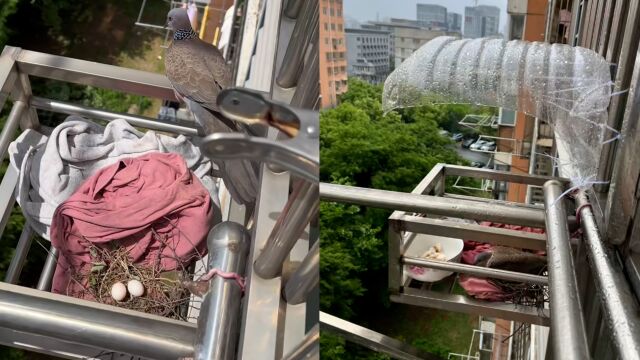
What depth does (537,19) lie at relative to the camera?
175 centimetres

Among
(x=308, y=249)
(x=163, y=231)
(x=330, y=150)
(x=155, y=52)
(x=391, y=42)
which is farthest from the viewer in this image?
(x=155, y=52)

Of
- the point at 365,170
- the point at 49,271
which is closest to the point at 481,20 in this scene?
the point at 365,170

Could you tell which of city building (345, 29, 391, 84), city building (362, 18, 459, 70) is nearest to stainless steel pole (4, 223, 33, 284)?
city building (345, 29, 391, 84)

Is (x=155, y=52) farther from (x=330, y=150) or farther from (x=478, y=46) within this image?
(x=478, y=46)

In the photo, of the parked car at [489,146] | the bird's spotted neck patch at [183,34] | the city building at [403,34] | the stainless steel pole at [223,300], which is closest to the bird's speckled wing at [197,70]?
the bird's spotted neck patch at [183,34]

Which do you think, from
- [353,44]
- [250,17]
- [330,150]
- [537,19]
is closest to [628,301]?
[250,17]

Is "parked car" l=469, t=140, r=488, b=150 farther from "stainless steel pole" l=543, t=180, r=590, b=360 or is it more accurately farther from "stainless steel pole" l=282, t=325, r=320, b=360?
"stainless steel pole" l=282, t=325, r=320, b=360

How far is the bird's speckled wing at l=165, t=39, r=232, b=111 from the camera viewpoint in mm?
439

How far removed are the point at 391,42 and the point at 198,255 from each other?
4.19 ft

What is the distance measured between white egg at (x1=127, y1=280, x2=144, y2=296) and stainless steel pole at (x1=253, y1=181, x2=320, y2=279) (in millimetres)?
189

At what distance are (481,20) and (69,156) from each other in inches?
56.0

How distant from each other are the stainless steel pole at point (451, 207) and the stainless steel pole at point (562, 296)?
0.18 feet

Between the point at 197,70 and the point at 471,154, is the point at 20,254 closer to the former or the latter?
the point at 197,70

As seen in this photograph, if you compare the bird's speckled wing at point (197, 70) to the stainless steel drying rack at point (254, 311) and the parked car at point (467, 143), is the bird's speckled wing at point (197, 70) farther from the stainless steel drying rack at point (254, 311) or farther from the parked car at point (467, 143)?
the parked car at point (467, 143)
